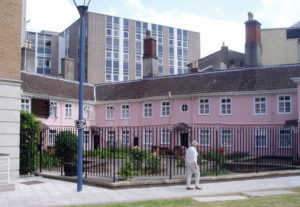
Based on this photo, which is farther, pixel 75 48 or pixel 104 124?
pixel 75 48

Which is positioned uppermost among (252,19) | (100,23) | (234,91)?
(100,23)

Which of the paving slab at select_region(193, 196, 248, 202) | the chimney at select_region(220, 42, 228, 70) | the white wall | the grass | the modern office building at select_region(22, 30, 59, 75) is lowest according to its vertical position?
the paving slab at select_region(193, 196, 248, 202)

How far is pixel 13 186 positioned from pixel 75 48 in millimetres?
54882

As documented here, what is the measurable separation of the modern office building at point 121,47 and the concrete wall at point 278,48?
29.7m

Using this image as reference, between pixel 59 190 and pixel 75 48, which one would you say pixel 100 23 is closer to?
pixel 75 48

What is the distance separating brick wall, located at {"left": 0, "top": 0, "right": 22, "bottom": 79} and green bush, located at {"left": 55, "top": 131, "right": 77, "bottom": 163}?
3.77 meters

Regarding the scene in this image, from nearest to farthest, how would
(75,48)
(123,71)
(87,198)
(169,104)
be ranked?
(87,198) → (169,104) → (75,48) → (123,71)

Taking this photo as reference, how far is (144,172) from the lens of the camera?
16.1 metres

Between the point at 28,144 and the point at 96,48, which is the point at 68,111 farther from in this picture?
the point at 96,48

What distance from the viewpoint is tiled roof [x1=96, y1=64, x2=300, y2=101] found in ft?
103

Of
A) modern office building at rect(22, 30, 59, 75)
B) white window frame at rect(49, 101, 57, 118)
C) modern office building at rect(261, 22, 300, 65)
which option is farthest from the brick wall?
modern office building at rect(22, 30, 59, 75)

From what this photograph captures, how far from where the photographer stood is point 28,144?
1691 cm

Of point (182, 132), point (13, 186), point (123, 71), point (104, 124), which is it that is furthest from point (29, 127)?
point (123, 71)

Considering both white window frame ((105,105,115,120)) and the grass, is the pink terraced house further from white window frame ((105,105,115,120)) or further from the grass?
the grass
